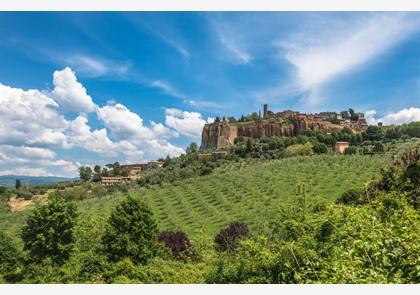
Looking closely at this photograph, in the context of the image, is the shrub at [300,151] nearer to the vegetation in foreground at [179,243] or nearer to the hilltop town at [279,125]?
the hilltop town at [279,125]

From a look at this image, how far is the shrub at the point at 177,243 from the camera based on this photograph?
12836 mm

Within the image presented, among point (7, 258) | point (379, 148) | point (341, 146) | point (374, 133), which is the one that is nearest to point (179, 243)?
point (7, 258)

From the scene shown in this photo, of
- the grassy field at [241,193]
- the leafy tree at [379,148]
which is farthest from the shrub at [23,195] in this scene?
the leafy tree at [379,148]

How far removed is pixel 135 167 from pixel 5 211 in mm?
17860

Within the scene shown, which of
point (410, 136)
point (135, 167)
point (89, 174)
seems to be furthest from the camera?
point (135, 167)

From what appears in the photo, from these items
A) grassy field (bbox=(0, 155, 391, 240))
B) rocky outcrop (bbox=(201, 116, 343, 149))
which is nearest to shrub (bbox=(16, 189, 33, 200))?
Answer: grassy field (bbox=(0, 155, 391, 240))

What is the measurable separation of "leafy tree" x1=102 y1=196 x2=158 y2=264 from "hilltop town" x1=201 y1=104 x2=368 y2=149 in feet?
80.0

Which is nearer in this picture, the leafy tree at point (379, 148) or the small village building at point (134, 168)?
the leafy tree at point (379, 148)

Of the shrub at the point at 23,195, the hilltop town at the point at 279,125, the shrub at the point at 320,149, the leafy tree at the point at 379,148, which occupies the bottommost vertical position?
the shrub at the point at 23,195

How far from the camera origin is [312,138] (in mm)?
39750
